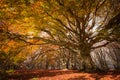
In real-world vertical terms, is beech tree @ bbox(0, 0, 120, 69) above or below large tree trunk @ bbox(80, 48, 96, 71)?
above

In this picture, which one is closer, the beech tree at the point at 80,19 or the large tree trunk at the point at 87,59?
the beech tree at the point at 80,19

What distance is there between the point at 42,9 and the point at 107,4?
4217mm

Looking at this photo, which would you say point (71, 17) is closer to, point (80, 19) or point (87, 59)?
point (80, 19)

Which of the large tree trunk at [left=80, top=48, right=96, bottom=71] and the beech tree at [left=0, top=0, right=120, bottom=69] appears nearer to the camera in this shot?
the beech tree at [left=0, top=0, right=120, bottom=69]

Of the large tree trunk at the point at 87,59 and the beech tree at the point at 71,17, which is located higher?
the beech tree at the point at 71,17

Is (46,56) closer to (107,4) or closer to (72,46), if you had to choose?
(72,46)

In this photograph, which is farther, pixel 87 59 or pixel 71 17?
pixel 87 59

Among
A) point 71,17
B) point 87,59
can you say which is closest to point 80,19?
point 71,17

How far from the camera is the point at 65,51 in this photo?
23.8 m

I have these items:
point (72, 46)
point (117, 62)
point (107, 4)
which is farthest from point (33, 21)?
point (117, 62)

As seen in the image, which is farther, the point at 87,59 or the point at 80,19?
the point at 87,59

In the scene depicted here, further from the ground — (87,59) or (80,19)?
(80,19)

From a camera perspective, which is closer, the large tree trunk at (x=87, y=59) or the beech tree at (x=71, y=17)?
the beech tree at (x=71, y=17)

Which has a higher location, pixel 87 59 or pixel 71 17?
pixel 71 17
